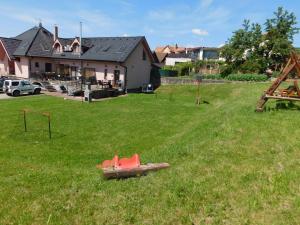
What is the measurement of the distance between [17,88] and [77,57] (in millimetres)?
9163

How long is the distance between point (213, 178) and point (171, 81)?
28382 mm

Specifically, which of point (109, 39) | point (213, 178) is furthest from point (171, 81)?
point (213, 178)

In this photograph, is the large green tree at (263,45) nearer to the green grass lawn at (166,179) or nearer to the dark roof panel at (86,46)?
the dark roof panel at (86,46)

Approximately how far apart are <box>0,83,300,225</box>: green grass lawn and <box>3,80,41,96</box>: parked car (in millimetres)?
15666

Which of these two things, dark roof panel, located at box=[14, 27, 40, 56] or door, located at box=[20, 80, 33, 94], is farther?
dark roof panel, located at box=[14, 27, 40, 56]

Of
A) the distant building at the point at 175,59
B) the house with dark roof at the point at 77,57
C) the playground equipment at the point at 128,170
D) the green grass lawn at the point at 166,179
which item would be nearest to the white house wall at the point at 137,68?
the house with dark roof at the point at 77,57

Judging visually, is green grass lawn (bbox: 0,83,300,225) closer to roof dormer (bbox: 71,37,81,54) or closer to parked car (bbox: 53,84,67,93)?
parked car (bbox: 53,84,67,93)

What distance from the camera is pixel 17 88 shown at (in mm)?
26875

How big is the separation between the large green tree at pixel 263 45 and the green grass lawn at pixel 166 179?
1037 inches

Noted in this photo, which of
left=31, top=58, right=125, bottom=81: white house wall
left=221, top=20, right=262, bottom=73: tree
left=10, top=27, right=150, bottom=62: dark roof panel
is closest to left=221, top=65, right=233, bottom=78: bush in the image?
left=221, top=20, right=262, bottom=73: tree

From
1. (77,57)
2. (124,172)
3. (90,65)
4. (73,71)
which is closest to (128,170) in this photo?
(124,172)

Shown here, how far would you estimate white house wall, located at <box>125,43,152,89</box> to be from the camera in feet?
101

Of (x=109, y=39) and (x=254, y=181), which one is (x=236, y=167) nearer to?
(x=254, y=181)

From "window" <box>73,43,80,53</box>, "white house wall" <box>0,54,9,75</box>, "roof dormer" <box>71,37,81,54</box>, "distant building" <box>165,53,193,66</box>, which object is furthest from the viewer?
"distant building" <box>165,53,193,66</box>
